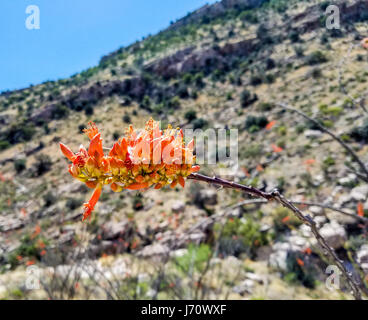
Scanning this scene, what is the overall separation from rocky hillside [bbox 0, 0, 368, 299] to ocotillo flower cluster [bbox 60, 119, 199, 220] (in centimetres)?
16

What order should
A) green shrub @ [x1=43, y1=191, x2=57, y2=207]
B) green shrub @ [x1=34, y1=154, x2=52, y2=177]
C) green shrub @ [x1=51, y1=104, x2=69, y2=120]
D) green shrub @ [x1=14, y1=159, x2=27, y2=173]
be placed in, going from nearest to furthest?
green shrub @ [x1=43, y1=191, x2=57, y2=207] < green shrub @ [x1=34, y1=154, x2=52, y2=177] < green shrub @ [x1=14, y1=159, x2=27, y2=173] < green shrub @ [x1=51, y1=104, x2=69, y2=120]

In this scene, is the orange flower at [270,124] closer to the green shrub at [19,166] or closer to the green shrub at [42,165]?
the green shrub at [42,165]

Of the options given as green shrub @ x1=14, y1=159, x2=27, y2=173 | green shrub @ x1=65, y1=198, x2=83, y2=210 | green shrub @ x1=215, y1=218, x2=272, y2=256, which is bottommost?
green shrub @ x1=215, y1=218, x2=272, y2=256

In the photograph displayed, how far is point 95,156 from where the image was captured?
812 millimetres

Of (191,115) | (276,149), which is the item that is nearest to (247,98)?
(191,115)

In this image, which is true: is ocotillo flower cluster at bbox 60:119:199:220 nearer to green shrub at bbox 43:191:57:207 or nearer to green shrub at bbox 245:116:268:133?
green shrub at bbox 43:191:57:207

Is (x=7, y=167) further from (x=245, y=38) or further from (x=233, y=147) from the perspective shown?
(x=245, y=38)

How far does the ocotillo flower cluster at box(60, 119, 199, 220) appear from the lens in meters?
0.79

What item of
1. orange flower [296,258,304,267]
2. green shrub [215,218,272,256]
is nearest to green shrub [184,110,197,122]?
green shrub [215,218,272,256]

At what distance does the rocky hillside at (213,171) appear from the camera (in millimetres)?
5289

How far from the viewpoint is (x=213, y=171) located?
961 millimetres

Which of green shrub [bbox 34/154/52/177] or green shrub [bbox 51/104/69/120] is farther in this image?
green shrub [bbox 51/104/69/120]

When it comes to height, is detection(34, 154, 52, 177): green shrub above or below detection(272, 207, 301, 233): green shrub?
above

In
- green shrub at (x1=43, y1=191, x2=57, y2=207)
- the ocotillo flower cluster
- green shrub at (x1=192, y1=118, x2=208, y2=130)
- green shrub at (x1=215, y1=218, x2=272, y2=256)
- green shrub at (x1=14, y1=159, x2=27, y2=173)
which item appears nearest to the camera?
the ocotillo flower cluster
